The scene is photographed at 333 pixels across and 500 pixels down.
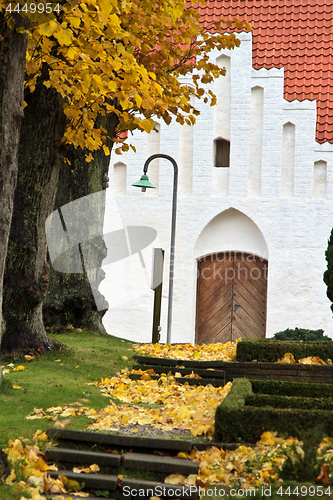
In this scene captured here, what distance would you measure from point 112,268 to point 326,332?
18.5 ft

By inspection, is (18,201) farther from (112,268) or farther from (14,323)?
(112,268)

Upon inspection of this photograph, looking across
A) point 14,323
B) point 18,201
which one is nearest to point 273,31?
point 18,201

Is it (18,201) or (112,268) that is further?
(112,268)

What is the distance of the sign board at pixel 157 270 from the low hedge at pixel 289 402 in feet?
19.3

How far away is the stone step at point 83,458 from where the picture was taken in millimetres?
4293

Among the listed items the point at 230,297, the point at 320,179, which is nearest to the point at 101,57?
the point at 320,179

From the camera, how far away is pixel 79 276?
9758mm

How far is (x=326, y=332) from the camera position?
13.4m

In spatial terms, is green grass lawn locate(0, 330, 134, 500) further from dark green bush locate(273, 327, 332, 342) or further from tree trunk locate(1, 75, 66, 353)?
dark green bush locate(273, 327, 332, 342)

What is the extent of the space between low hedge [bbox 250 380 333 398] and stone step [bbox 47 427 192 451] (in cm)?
163

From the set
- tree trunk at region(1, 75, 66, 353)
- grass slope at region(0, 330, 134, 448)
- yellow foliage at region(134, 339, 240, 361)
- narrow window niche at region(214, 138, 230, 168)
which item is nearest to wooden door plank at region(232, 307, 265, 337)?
narrow window niche at region(214, 138, 230, 168)

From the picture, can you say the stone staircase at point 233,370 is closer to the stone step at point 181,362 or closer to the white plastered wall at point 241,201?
the stone step at point 181,362

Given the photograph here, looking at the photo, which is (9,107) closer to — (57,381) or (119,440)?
(119,440)

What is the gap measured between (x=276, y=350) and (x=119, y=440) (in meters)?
3.55
